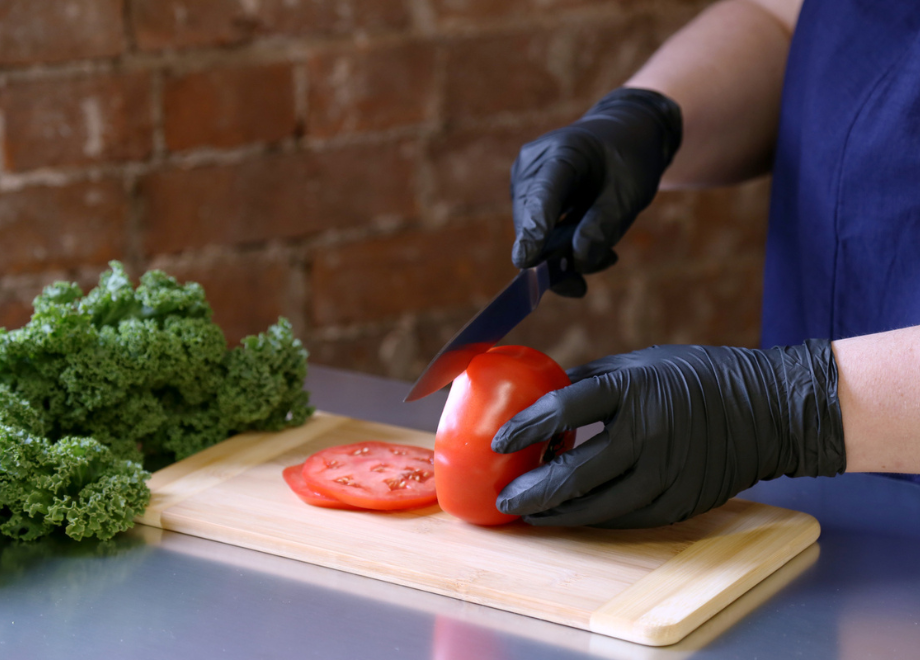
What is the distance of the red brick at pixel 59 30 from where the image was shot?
162 centimetres

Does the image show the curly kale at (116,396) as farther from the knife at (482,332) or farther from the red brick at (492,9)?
the red brick at (492,9)

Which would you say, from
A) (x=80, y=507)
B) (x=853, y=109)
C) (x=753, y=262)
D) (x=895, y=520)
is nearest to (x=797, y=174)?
(x=853, y=109)

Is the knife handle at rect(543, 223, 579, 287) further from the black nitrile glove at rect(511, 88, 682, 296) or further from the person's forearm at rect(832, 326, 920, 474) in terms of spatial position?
the person's forearm at rect(832, 326, 920, 474)

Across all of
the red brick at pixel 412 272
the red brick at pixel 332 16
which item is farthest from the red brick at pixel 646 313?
the red brick at pixel 332 16

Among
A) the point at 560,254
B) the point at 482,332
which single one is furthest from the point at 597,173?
the point at 482,332

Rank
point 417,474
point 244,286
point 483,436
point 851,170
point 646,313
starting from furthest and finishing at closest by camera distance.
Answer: point 646,313 < point 244,286 < point 851,170 < point 417,474 < point 483,436

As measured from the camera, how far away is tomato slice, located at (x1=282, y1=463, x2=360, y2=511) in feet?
3.26

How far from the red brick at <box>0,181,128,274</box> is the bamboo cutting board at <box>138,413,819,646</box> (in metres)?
0.80

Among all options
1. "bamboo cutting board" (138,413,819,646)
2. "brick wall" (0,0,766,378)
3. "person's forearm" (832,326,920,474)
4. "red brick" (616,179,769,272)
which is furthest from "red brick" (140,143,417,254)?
"person's forearm" (832,326,920,474)

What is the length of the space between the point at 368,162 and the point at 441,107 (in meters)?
0.19

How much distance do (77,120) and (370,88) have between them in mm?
554

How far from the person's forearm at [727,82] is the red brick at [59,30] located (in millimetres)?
866

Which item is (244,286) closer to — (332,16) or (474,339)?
(332,16)

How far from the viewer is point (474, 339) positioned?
3.26ft
